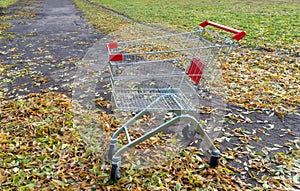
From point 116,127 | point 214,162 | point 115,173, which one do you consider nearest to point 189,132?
point 214,162

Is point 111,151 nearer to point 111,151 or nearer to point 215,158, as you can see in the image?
point 111,151

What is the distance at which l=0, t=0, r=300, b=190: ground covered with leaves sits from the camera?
2.55 m

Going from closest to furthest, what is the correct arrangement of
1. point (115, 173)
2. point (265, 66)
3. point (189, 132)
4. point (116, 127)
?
1. point (115, 173)
2. point (189, 132)
3. point (116, 127)
4. point (265, 66)

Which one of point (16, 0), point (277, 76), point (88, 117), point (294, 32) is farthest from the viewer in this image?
point (16, 0)

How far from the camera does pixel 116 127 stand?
3461mm

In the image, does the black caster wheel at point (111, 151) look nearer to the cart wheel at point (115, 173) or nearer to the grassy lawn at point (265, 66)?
the cart wheel at point (115, 173)

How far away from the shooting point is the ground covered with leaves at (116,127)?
2.55 m

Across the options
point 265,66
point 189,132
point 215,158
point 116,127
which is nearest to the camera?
point 215,158

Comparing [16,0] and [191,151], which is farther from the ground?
[191,151]

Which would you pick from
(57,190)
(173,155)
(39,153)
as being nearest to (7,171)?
(39,153)

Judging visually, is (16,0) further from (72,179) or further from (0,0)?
(72,179)

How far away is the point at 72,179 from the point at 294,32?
8.23 meters

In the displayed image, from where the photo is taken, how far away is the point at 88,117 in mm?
3660

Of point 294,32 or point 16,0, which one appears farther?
point 16,0
